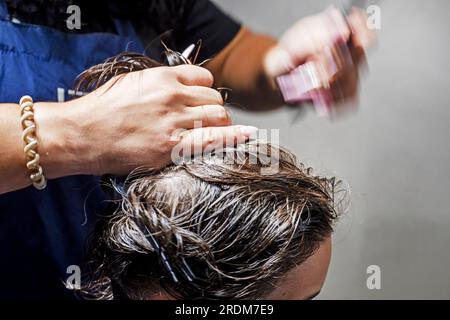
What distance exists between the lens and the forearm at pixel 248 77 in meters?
0.96

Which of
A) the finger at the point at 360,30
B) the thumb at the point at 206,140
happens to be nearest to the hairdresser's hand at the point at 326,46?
the finger at the point at 360,30

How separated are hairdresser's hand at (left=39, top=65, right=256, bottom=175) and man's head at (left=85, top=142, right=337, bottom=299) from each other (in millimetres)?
33

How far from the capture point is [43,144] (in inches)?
27.7

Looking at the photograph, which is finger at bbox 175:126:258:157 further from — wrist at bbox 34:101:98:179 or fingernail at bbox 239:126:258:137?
wrist at bbox 34:101:98:179

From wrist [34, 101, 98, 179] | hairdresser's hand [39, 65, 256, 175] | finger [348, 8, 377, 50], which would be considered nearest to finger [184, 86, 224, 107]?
hairdresser's hand [39, 65, 256, 175]

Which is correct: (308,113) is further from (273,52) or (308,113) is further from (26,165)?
(26,165)

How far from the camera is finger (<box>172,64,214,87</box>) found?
75 centimetres

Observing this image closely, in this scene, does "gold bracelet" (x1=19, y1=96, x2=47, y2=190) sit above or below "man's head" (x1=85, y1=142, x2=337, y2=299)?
above

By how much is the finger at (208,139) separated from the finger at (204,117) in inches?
0.4

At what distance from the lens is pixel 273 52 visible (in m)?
0.96

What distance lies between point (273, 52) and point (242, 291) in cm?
46

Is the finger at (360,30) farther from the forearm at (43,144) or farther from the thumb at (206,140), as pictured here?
the forearm at (43,144)

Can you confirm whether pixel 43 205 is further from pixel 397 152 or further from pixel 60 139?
pixel 397 152
